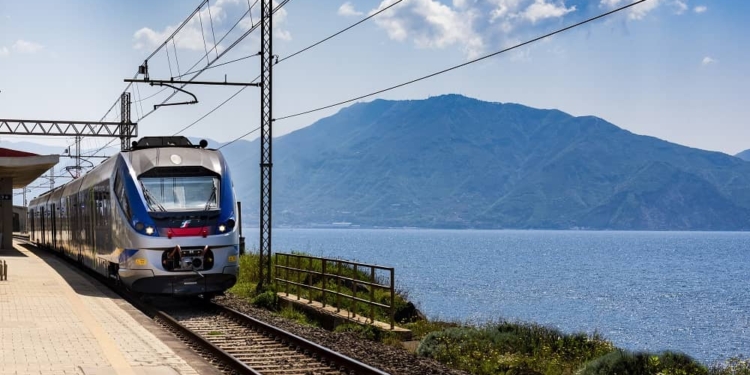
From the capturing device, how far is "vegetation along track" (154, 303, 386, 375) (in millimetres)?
13797

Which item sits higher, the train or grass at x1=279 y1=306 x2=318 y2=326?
the train

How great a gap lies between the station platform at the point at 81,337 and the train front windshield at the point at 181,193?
250 centimetres

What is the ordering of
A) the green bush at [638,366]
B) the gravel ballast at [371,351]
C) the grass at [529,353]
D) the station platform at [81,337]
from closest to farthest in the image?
the station platform at [81,337] < the green bush at [638,366] < the gravel ballast at [371,351] < the grass at [529,353]

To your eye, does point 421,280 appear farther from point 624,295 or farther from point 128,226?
point 128,226

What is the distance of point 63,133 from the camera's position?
54.8 m

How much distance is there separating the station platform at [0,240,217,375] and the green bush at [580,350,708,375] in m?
5.95

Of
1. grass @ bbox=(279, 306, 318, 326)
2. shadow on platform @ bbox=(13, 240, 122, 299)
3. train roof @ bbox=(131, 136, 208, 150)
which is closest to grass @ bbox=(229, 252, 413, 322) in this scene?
grass @ bbox=(279, 306, 318, 326)

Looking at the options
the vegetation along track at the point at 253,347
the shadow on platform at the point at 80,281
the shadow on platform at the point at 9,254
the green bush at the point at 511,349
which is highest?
the shadow on platform at the point at 9,254

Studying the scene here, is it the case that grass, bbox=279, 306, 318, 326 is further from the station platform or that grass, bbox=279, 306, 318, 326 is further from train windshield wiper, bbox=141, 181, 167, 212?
train windshield wiper, bbox=141, 181, 167, 212

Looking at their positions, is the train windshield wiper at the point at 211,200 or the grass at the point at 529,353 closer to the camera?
the grass at the point at 529,353

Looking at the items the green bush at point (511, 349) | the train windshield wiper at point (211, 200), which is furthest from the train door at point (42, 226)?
the green bush at point (511, 349)

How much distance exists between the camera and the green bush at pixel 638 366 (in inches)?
563

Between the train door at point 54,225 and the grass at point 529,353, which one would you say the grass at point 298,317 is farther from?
the train door at point 54,225

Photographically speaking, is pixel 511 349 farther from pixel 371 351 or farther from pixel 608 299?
pixel 608 299
